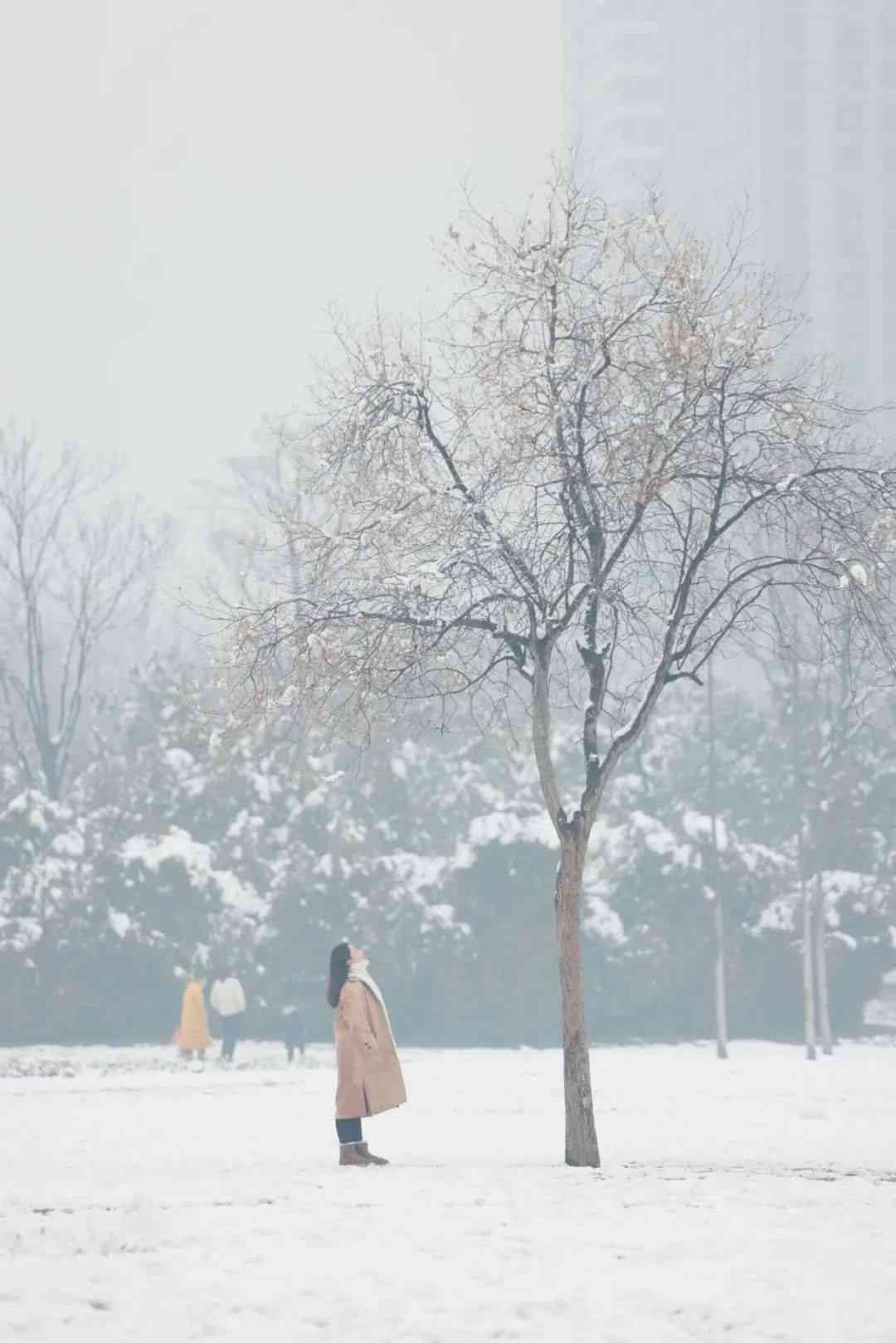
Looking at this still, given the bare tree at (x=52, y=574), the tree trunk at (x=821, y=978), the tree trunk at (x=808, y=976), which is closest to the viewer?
the tree trunk at (x=808, y=976)

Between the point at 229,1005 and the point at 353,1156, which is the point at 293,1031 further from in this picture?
the point at 353,1156

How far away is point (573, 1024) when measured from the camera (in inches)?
563

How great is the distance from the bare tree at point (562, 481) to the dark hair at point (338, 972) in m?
1.56

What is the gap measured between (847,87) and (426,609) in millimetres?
168467

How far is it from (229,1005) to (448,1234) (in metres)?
26.0

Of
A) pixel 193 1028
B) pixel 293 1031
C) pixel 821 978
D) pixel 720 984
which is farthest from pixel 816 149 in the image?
pixel 193 1028

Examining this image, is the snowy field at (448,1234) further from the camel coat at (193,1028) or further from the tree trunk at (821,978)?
the tree trunk at (821,978)

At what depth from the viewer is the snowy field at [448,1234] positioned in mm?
8719

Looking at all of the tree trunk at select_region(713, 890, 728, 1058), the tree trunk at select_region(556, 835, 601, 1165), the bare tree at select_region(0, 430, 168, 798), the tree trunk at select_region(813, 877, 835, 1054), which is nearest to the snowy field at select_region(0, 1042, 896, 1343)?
the tree trunk at select_region(556, 835, 601, 1165)

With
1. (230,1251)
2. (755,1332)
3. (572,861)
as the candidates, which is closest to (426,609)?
(572,861)

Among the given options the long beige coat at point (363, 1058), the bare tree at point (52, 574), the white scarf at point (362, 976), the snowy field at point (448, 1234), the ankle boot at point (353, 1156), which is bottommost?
the snowy field at point (448, 1234)

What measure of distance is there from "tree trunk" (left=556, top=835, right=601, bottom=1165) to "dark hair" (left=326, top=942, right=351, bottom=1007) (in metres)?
1.54

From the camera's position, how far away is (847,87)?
171625 millimetres

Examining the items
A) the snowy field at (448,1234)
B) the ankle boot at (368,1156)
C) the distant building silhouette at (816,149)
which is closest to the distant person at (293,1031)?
the snowy field at (448,1234)
